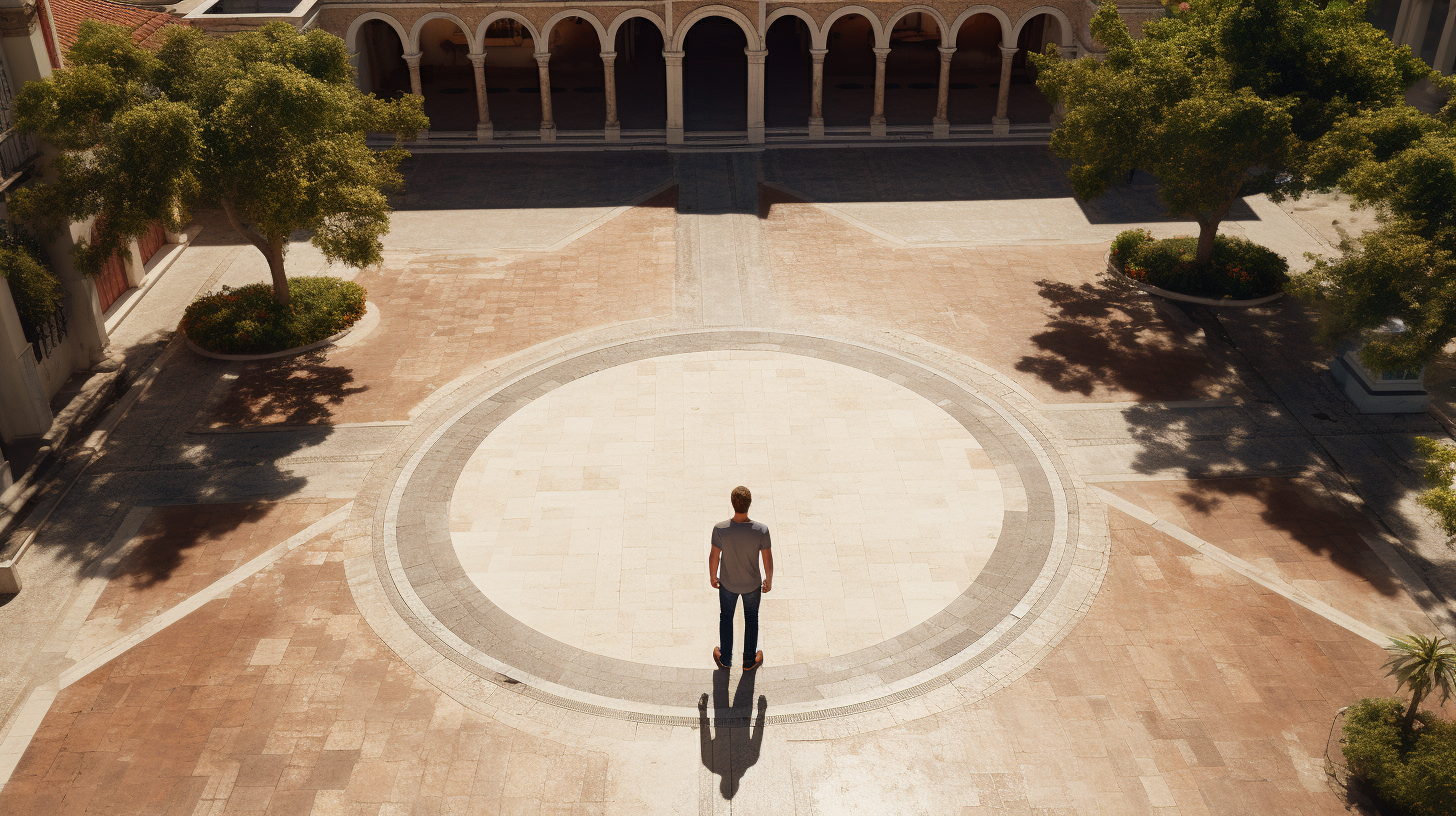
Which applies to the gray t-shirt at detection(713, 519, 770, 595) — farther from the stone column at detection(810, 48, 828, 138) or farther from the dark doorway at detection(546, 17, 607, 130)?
the dark doorway at detection(546, 17, 607, 130)

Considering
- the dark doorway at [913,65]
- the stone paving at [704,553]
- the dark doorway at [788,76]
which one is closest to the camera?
the stone paving at [704,553]

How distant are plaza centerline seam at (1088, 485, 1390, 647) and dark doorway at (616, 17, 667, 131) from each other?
23770 mm

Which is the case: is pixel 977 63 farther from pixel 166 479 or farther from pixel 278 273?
pixel 166 479

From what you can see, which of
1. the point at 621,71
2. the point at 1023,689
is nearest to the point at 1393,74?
the point at 1023,689

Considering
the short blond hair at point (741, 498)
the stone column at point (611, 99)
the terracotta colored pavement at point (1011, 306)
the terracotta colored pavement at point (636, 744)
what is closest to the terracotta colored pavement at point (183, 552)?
the terracotta colored pavement at point (636, 744)

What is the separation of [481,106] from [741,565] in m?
26.9

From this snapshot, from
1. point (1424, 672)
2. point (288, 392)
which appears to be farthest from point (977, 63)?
point (1424, 672)

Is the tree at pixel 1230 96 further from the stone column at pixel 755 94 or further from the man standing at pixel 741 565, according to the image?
the man standing at pixel 741 565

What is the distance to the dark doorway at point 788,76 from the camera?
3931cm


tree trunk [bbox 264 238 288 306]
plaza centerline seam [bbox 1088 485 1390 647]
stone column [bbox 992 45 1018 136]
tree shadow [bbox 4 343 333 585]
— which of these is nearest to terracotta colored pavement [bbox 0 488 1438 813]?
plaza centerline seam [bbox 1088 485 1390 647]

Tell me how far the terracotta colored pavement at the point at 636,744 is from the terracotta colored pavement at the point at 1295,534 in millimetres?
955

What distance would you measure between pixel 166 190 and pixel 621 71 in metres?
27.2

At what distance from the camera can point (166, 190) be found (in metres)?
20.0

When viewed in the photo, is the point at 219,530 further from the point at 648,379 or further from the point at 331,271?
the point at 331,271
